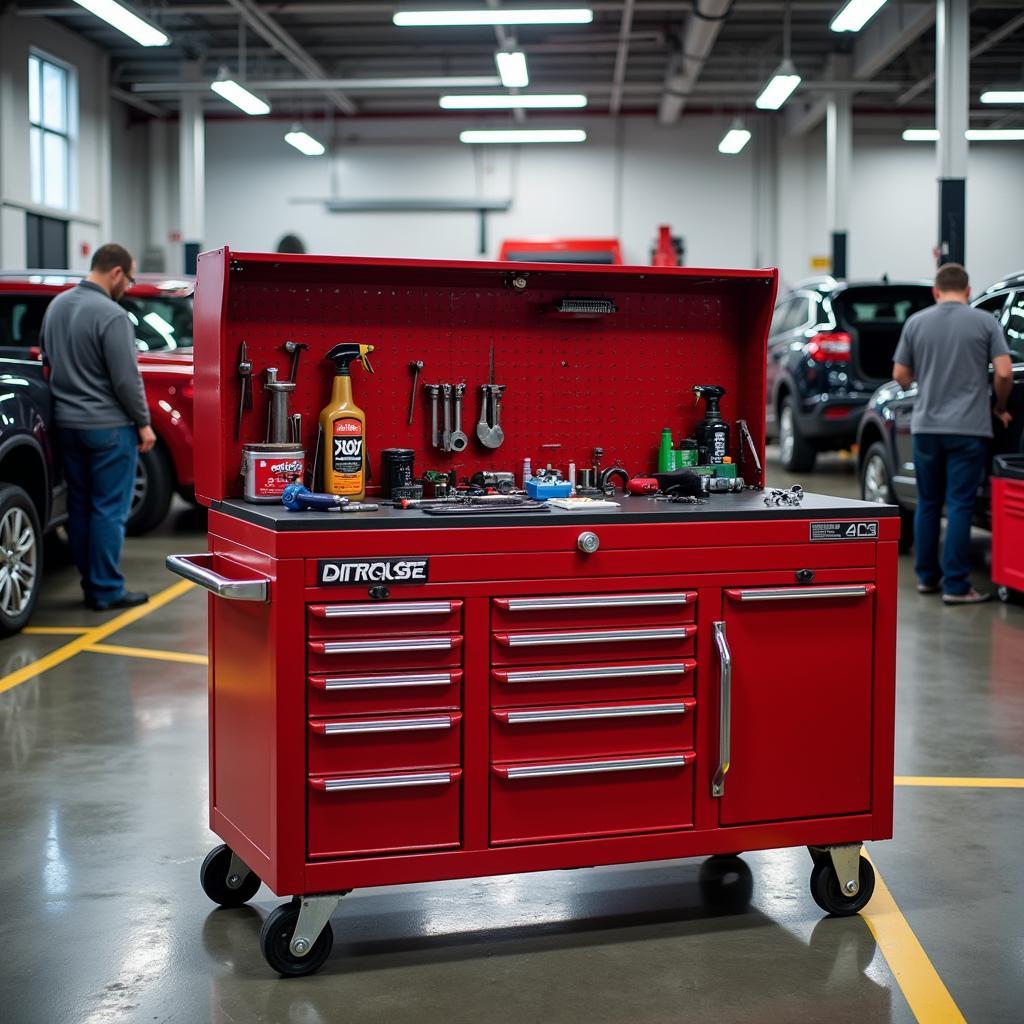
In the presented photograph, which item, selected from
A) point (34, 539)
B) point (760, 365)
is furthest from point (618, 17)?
point (760, 365)

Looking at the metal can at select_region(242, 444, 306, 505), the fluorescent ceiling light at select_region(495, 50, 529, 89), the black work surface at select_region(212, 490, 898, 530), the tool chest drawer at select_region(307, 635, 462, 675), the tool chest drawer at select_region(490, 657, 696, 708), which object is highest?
the fluorescent ceiling light at select_region(495, 50, 529, 89)

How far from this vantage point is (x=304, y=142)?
66.2ft

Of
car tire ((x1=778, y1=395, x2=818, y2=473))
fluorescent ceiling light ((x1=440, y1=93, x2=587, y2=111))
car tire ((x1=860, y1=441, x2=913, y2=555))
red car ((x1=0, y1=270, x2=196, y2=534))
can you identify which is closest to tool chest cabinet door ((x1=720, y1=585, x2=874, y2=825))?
car tire ((x1=860, y1=441, x2=913, y2=555))

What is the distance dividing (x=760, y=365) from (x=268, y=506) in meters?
1.48

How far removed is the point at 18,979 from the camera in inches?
113

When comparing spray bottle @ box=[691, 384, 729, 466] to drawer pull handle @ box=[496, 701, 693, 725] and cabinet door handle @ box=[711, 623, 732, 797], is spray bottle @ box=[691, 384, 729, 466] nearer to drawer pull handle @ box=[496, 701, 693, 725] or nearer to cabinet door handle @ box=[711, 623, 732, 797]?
cabinet door handle @ box=[711, 623, 732, 797]

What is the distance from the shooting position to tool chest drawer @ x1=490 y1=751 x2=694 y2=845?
3.03 meters

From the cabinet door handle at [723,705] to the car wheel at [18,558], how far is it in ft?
13.5

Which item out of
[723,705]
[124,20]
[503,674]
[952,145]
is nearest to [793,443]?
[952,145]

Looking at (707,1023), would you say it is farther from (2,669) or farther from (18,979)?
→ (2,669)

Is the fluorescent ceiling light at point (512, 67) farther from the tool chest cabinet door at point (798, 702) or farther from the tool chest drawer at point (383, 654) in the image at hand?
the tool chest drawer at point (383, 654)

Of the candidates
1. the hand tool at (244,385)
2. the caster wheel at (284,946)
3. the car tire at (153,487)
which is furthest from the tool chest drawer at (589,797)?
the car tire at (153,487)

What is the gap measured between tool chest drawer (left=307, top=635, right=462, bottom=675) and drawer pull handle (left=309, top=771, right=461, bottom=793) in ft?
0.76

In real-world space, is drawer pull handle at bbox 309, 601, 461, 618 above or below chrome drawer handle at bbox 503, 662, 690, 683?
above
